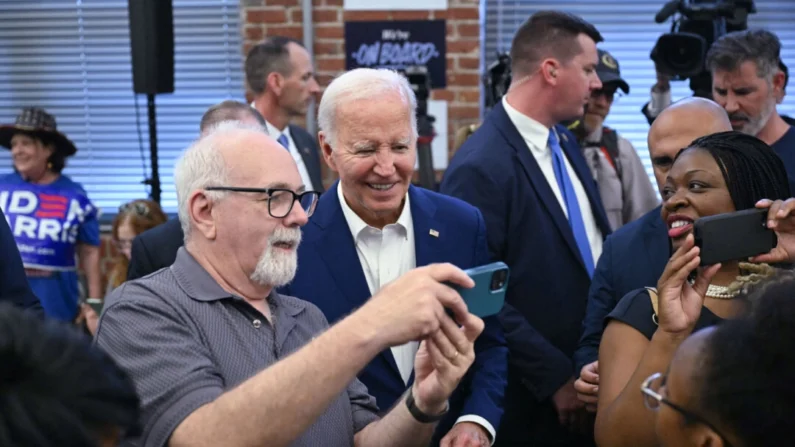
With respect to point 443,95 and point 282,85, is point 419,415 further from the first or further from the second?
point 443,95

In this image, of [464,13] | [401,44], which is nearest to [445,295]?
[401,44]

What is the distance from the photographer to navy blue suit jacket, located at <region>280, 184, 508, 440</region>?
8.71 feet

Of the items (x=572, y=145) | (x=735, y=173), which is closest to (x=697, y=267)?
(x=735, y=173)

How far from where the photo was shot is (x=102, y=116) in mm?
6340

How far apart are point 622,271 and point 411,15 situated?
10.7 feet

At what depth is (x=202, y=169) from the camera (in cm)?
209

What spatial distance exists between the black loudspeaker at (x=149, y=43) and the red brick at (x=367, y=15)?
1048mm

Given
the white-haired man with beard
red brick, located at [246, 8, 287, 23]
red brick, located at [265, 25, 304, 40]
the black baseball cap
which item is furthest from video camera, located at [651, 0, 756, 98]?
the white-haired man with beard

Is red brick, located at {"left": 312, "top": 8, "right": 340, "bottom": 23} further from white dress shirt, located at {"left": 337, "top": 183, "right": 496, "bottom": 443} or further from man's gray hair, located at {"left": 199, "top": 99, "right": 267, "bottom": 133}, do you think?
white dress shirt, located at {"left": 337, "top": 183, "right": 496, "bottom": 443}

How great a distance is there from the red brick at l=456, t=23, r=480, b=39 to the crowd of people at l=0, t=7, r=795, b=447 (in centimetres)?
154

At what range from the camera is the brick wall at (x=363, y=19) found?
18.8 ft

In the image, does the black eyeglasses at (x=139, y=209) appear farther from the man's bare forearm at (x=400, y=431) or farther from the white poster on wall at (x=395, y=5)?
the man's bare forearm at (x=400, y=431)

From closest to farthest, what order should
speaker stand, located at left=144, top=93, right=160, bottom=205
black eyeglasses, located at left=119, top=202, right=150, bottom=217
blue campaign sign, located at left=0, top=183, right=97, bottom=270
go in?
black eyeglasses, located at left=119, top=202, right=150, bottom=217, speaker stand, located at left=144, top=93, right=160, bottom=205, blue campaign sign, located at left=0, top=183, right=97, bottom=270

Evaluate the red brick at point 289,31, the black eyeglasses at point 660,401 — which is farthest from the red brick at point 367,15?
the black eyeglasses at point 660,401
